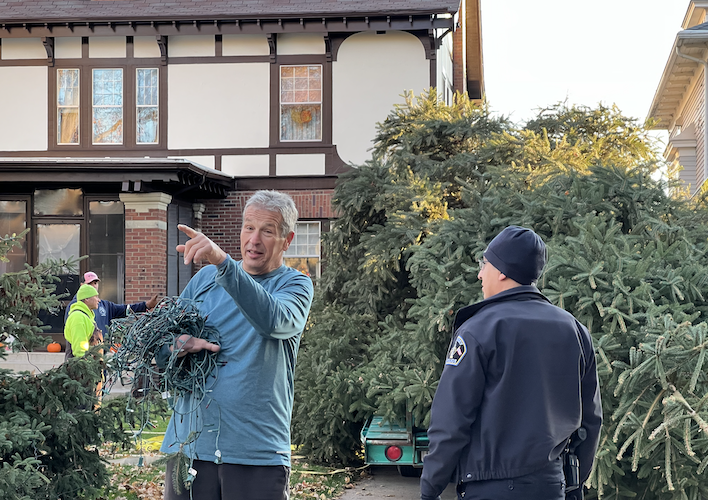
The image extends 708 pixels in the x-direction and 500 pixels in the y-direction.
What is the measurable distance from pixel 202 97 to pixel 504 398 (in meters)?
15.2

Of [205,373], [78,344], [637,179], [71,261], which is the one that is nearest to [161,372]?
[205,373]

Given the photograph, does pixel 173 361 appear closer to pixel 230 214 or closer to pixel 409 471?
pixel 409 471

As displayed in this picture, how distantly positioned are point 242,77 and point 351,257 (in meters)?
9.32

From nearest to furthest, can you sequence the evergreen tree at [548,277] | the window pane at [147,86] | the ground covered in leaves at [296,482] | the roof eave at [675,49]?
the evergreen tree at [548,277] < the ground covered in leaves at [296,482] < the roof eave at [675,49] < the window pane at [147,86]

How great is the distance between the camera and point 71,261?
5.34 metres

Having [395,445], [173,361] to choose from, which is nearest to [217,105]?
[395,445]

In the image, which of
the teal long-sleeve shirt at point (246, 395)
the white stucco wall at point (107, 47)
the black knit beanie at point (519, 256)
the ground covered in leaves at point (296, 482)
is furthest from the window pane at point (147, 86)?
the black knit beanie at point (519, 256)

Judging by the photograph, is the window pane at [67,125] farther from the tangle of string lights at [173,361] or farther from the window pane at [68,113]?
the tangle of string lights at [173,361]

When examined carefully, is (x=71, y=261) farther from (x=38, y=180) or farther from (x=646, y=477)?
(x=38, y=180)

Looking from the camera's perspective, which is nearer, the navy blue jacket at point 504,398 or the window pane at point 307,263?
the navy blue jacket at point 504,398

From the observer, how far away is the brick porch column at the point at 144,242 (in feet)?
50.3

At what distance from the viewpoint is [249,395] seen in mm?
2967

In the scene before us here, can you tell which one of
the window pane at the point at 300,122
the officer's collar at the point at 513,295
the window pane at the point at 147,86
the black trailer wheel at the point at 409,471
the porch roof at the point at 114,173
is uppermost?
the window pane at the point at 147,86

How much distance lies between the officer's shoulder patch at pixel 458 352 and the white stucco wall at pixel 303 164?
13988 mm
